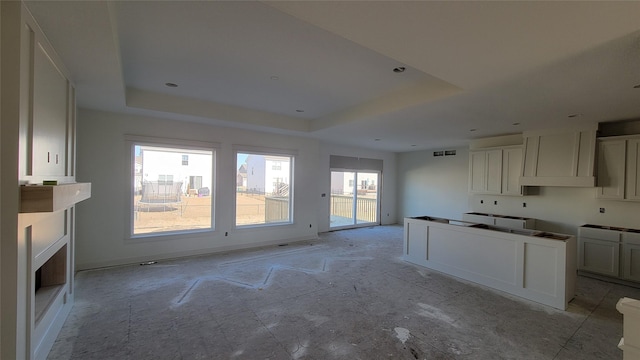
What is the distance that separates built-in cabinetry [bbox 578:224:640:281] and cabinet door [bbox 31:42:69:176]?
7.16 meters

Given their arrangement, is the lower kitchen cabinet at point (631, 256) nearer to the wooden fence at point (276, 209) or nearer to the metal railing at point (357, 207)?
the metal railing at point (357, 207)

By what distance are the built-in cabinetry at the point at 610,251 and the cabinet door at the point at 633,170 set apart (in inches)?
23.6

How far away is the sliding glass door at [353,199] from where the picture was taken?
8273 millimetres

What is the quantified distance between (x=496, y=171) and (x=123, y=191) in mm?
7582

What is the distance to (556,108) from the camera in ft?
12.6

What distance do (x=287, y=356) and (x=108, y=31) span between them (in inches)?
120

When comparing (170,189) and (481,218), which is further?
(481,218)

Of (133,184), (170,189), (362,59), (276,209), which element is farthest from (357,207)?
(362,59)

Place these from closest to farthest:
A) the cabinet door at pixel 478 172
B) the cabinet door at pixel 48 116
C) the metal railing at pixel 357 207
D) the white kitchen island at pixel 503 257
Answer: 1. the cabinet door at pixel 48 116
2. the white kitchen island at pixel 503 257
3. the cabinet door at pixel 478 172
4. the metal railing at pixel 357 207

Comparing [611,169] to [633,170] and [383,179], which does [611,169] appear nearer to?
[633,170]

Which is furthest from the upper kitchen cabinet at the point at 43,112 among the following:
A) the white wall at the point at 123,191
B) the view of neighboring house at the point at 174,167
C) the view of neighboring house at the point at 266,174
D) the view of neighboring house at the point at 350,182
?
the view of neighboring house at the point at 350,182

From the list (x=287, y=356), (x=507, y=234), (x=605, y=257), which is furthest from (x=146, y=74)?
(x=605, y=257)

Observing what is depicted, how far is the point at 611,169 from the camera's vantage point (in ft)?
14.9

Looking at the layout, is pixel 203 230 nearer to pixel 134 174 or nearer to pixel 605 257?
pixel 134 174
